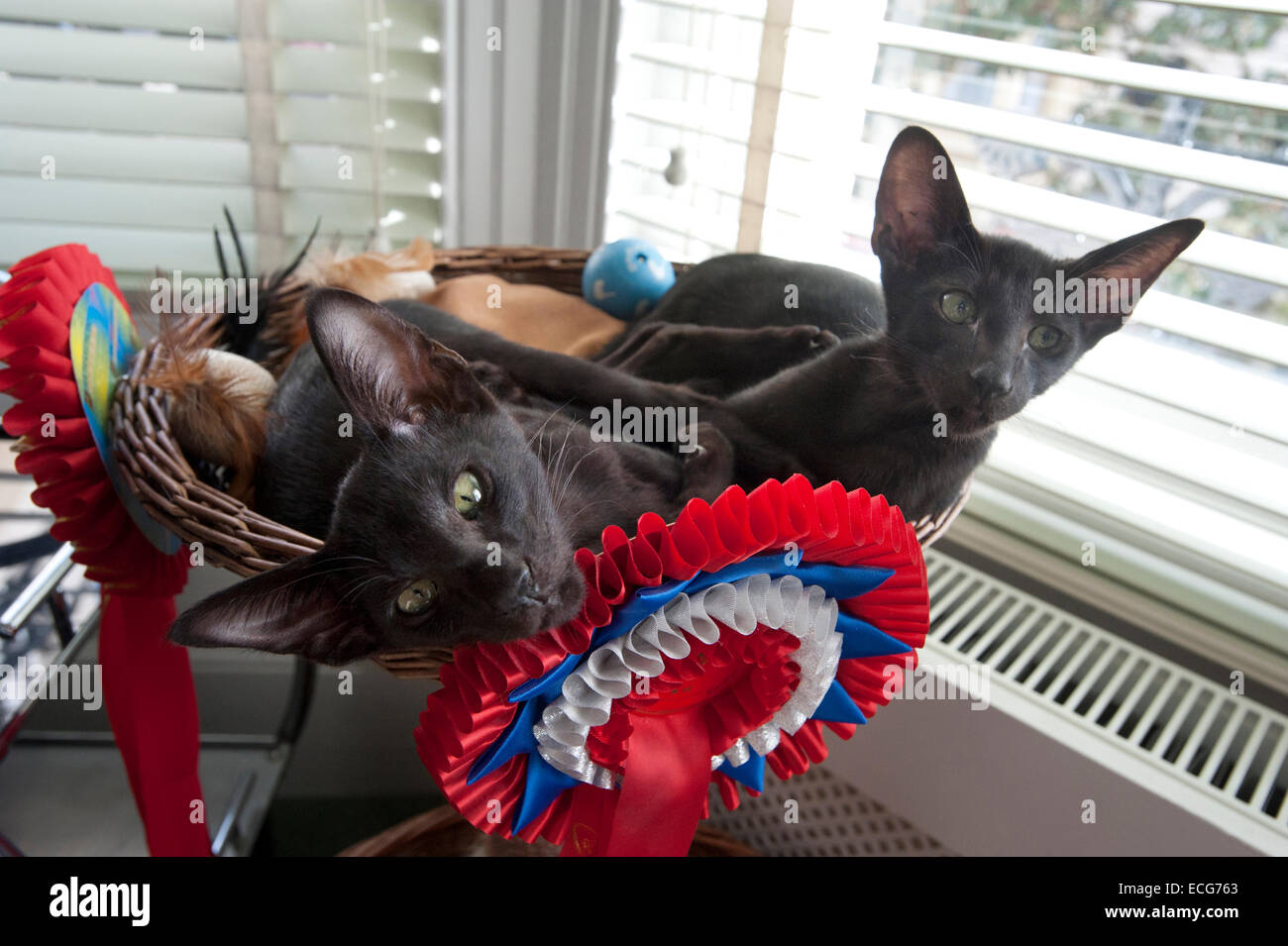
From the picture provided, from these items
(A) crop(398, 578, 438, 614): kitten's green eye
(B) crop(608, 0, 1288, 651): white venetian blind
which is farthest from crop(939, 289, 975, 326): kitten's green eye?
(A) crop(398, 578, 438, 614): kitten's green eye

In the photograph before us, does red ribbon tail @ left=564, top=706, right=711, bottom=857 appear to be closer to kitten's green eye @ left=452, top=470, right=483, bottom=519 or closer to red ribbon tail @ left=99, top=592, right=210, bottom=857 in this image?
kitten's green eye @ left=452, top=470, right=483, bottom=519

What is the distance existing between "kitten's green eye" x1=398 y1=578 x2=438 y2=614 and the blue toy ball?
73cm

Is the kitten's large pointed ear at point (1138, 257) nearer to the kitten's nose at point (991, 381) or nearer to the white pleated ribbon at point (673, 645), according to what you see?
the kitten's nose at point (991, 381)

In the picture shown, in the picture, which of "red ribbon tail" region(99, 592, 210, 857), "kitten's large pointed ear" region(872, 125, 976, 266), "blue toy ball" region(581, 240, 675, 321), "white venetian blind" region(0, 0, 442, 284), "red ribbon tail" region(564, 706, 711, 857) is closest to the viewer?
"red ribbon tail" region(564, 706, 711, 857)

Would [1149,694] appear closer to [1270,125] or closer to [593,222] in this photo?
[1270,125]

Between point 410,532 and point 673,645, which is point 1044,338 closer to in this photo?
point 673,645

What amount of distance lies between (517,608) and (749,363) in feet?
2.03

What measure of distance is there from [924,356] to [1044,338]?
116mm

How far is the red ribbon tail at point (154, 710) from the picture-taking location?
3.26 feet

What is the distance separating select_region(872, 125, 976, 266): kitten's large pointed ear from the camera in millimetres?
879

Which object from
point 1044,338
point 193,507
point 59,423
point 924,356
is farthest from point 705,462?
point 59,423

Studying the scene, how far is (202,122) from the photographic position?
160 cm

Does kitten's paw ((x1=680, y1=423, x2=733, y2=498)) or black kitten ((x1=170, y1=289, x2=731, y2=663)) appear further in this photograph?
kitten's paw ((x1=680, y1=423, x2=733, y2=498))

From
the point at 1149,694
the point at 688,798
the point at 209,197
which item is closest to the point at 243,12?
the point at 209,197
